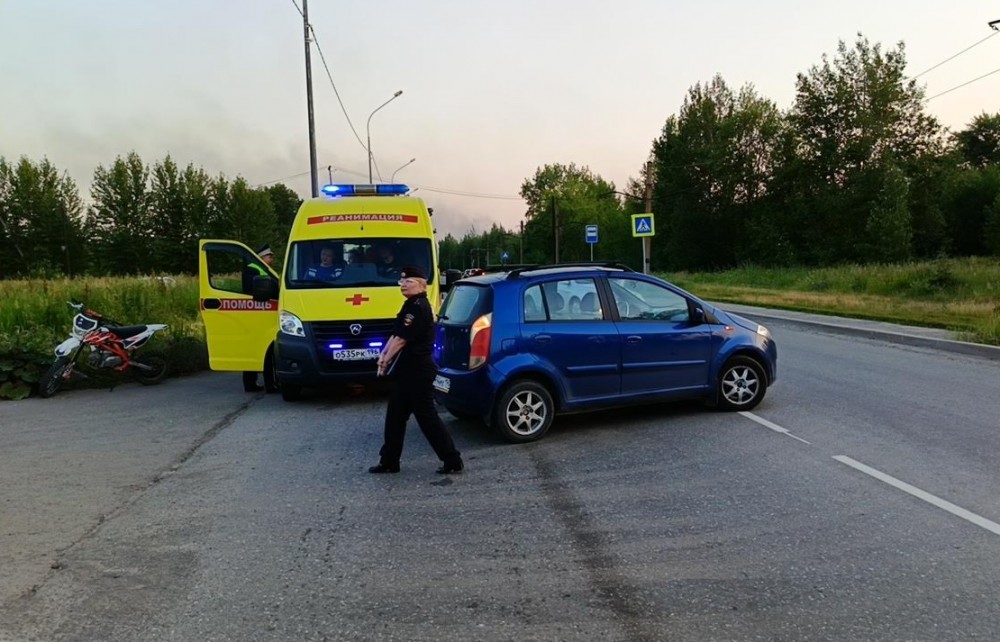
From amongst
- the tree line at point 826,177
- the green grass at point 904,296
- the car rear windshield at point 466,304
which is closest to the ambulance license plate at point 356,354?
the car rear windshield at point 466,304

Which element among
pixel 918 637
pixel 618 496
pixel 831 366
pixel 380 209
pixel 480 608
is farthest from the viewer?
pixel 831 366

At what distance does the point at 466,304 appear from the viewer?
7062 mm

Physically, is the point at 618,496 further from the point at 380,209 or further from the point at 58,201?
the point at 58,201

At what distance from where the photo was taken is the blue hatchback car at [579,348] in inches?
262

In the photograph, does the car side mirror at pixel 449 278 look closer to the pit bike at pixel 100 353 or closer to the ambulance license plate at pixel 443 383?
the ambulance license plate at pixel 443 383

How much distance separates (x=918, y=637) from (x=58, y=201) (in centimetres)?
8090

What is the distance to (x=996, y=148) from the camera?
226 ft

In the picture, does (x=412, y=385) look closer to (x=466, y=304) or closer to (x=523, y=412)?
(x=523, y=412)

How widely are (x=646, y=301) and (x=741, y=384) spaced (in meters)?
1.42

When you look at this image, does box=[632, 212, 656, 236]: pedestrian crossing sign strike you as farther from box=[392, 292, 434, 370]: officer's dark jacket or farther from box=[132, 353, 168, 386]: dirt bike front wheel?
box=[392, 292, 434, 370]: officer's dark jacket

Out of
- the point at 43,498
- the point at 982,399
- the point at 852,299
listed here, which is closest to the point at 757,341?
the point at 982,399

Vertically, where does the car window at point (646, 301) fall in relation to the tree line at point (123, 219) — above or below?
below

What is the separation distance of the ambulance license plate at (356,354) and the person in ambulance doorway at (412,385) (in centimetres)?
282

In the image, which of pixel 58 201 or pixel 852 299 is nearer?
pixel 852 299
